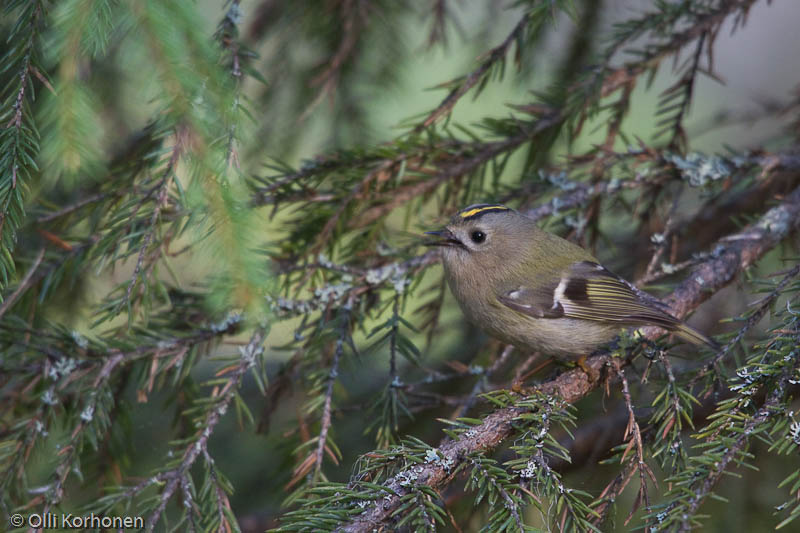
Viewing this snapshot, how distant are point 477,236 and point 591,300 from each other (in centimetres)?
38

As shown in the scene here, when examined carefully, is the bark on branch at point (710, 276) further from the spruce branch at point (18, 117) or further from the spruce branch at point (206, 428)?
the spruce branch at point (18, 117)

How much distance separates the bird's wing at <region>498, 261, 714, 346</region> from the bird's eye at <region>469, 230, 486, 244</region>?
0.19m

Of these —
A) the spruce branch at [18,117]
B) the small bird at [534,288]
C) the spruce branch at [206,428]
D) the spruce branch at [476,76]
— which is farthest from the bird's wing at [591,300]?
the spruce branch at [18,117]

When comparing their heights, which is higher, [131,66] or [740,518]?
[131,66]

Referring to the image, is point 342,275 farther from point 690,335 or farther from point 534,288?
point 690,335

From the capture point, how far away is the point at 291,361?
A: 1.64 metres

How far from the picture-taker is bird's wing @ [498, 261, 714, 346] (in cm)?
167

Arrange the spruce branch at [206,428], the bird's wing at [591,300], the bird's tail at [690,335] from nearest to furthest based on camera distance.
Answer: the spruce branch at [206,428] < the bird's tail at [690,335] < the bird's wing at [591,300]

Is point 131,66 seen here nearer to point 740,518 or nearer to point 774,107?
point 740,518

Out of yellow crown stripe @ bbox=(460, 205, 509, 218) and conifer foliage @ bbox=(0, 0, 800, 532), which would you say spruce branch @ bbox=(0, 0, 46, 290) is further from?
yellow crown stripe @ bbox=(460, 205, 509, 218)

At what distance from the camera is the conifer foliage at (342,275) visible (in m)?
1.01

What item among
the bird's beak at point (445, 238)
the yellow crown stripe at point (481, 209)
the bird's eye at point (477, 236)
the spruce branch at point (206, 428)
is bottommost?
the spruce branch at point (206, 428)

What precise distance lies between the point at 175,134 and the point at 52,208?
0.81 m

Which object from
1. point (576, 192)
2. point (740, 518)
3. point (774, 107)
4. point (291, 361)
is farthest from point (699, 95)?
point (291, 361)
